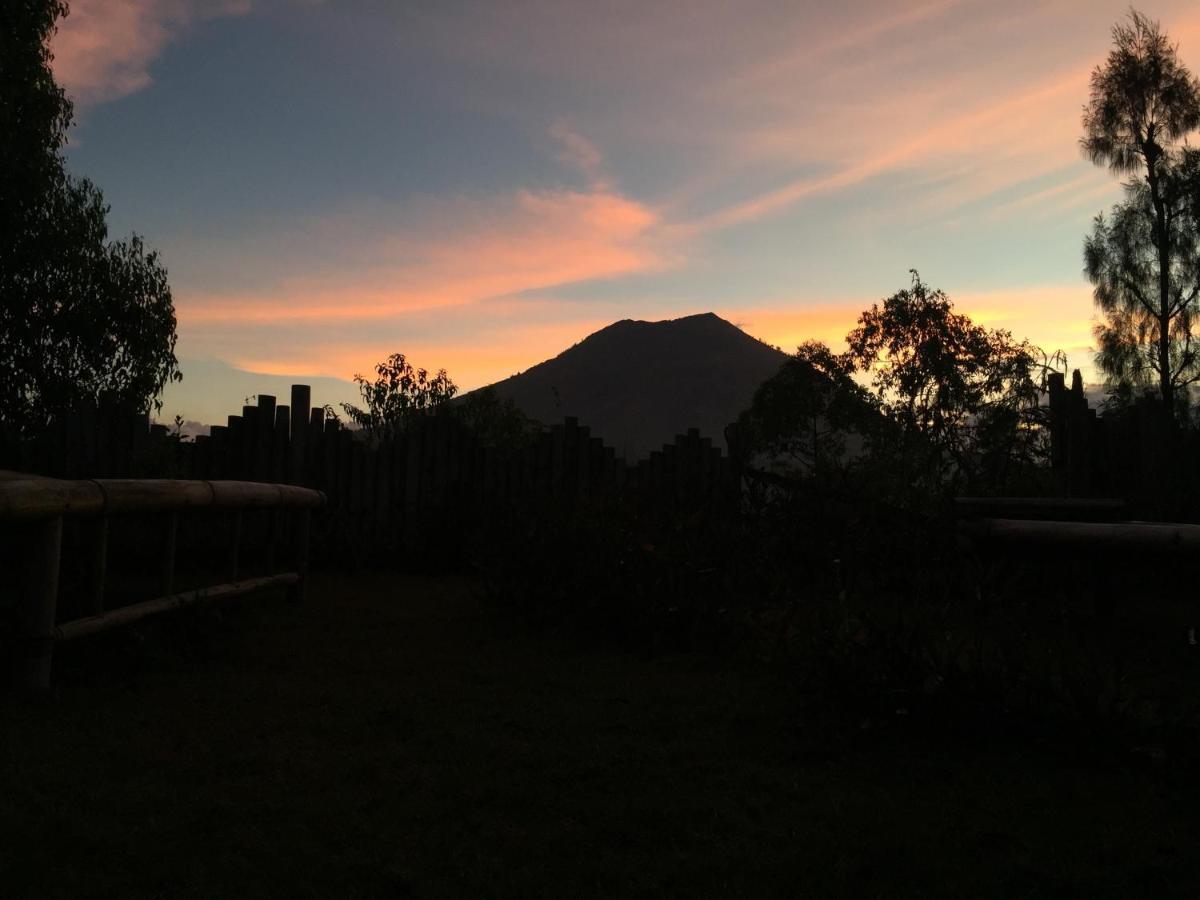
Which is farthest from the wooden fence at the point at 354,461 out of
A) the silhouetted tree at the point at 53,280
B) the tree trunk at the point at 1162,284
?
the tree trunk at the point at 1162,284

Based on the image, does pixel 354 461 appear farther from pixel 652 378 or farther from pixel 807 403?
pixel 652 378

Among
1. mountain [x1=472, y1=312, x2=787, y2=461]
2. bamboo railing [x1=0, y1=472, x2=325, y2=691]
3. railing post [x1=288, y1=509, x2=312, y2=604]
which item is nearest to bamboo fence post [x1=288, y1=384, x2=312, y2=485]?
railing post [x1=288, y1=509, x2=312, y2=604]

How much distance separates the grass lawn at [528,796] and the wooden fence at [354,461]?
4472mm

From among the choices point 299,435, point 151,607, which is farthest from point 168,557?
point 299,435

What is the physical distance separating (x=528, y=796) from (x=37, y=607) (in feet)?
7.52

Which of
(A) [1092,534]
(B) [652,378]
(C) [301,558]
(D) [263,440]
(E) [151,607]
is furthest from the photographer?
(B) [652,378]

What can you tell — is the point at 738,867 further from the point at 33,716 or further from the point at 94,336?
the point at 94,336

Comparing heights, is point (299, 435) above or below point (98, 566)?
above

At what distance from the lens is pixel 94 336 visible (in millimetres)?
16875

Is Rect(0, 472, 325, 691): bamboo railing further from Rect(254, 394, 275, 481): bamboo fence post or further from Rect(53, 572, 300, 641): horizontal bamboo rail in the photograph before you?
Rect(254, 394, 275, 481): bamboo fence post

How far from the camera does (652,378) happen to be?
133 metres

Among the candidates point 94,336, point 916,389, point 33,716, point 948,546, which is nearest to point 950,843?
point 948,546

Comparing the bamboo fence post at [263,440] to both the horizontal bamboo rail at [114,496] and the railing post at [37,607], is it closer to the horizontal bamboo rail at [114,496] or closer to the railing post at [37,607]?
the horizontal bamboo rail at [114,496]

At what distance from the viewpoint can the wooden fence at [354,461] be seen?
837 cm
